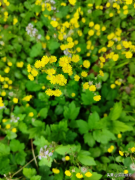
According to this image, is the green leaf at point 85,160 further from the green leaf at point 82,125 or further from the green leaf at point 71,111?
the green leaf at point 71,111

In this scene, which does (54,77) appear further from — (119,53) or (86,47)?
(119,53)

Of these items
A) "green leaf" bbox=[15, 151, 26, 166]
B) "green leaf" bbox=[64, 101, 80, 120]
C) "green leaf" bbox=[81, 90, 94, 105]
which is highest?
"green leaf" bbox=[81, 90, 94, 105]

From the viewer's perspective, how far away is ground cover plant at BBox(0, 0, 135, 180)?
1.98 metres

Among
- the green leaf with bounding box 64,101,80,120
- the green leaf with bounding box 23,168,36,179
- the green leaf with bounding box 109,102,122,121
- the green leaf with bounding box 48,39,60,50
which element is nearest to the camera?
the green leaf with bounding box 23,168,36,179

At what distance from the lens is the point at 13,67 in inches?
98.1

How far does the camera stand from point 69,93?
6.61 ft

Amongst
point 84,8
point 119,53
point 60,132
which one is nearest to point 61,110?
point 60,132

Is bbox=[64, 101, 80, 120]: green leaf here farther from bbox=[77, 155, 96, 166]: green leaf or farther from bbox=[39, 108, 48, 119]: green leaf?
bbox=[77, 155, 96, 166]: green leaf

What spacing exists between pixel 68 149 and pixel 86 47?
170 centimetres

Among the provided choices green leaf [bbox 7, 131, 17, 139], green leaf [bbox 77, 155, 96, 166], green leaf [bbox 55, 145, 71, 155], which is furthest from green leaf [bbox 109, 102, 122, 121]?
green leaf [bbox 7, 131, 17, 139]

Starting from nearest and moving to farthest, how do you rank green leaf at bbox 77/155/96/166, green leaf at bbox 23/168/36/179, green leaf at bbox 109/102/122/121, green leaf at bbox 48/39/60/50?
green leaf at bbox 77/155/96/166
green leaf at bbox 23/168/36/179
green leaf at bbox 109/102/122/121
green leaf at bbox 48/39/60/50

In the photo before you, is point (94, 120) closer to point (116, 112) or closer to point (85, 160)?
point (116, 112)

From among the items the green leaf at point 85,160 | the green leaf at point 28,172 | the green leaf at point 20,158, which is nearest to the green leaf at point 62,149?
the green leaf at point 85,160


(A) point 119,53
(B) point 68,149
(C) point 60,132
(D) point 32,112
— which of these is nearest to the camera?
(B) point 68,149
